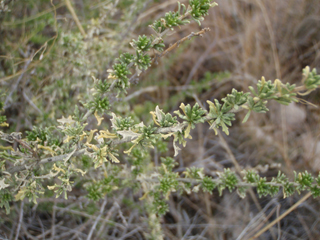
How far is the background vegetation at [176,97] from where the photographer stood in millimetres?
2352

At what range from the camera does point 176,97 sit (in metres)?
3.06

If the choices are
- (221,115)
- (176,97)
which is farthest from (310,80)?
(176,97)

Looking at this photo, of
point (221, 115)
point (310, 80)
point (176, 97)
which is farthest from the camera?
point (176, 97)

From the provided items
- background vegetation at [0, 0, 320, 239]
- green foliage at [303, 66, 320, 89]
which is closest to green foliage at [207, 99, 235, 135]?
green foliage at [303, 66, 320, 89]

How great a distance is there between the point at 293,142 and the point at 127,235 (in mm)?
2348

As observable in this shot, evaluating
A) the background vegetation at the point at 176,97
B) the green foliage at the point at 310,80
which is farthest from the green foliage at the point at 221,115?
the background vegetation at the point at 176,97

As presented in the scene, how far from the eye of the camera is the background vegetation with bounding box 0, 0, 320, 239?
2352 millimetres

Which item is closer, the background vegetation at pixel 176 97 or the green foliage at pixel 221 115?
the green foliage at pixel 221 115

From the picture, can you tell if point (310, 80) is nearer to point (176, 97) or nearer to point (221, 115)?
point (221, 115)

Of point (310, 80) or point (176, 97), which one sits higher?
point (310, 80)

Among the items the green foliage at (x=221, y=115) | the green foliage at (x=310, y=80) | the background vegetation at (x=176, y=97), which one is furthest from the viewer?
the background vegetation at (x=176, y=97)

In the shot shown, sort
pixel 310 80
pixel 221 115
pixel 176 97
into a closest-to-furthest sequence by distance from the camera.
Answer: pixel 310 80
pixel 221 115
pixel 176 97

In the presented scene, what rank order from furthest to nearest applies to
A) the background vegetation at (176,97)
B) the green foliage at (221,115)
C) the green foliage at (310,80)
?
1. the background vegetation at (176,97)
2. the green foliage at (221,115)
3. the green foliage at (310,80)

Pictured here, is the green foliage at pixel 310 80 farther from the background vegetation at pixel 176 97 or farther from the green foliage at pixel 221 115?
the background vegetation at pixel 176 97
